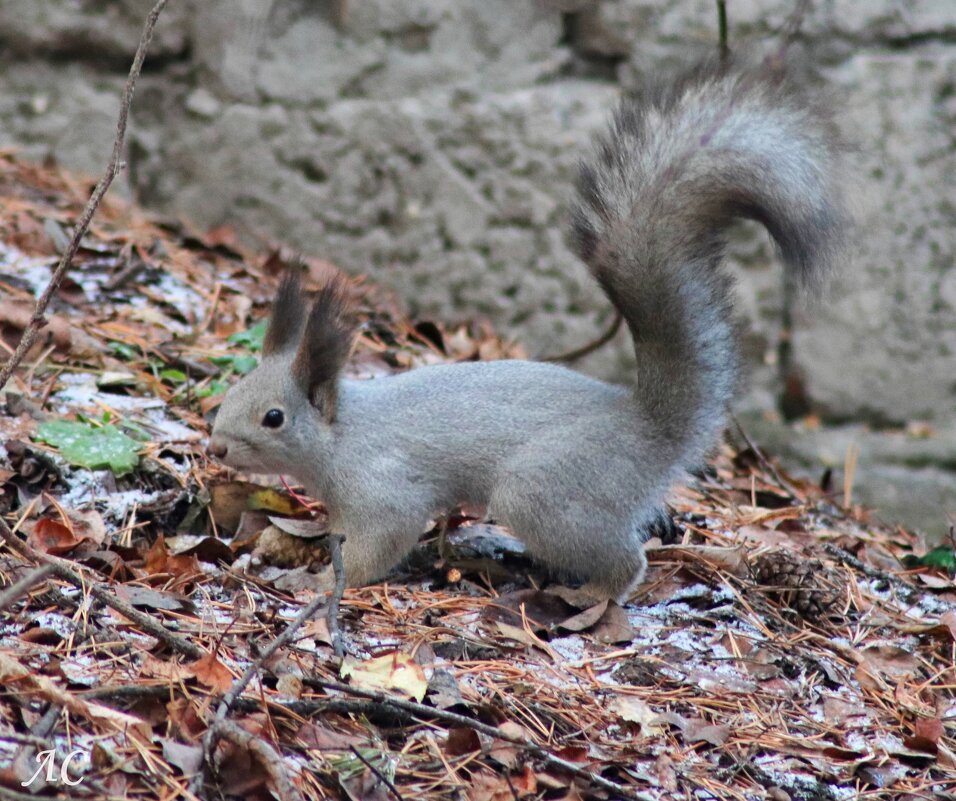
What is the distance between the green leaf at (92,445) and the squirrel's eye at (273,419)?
35cm

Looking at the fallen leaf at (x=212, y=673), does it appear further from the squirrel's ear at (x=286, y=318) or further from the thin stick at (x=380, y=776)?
the squirrel's ear at (x=286, y=318)

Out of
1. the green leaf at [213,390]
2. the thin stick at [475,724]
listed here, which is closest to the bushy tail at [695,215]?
the thin stick at [475,724]

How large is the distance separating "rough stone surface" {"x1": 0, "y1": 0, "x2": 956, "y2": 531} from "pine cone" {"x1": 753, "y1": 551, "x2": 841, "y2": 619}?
167 cm

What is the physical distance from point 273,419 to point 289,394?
7cm

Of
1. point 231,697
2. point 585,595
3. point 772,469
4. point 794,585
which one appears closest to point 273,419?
point 585,595

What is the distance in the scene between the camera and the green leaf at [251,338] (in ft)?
10.9

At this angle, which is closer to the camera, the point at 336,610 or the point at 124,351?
the point at 336,610

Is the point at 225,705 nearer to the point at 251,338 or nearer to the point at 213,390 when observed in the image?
the point at 213,390

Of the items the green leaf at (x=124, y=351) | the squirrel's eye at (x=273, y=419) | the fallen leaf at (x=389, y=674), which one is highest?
the squirrel's eye at (x=273, y=419)

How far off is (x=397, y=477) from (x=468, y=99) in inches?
82.8

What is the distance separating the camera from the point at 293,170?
438 centimetres

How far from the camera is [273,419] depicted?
2.62m

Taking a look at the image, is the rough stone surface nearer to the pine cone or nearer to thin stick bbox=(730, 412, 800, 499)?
thin stick bbox=(730, 412, 800, 499)

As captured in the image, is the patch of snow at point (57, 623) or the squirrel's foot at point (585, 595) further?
the squirrel's foot at point (585, 595)
